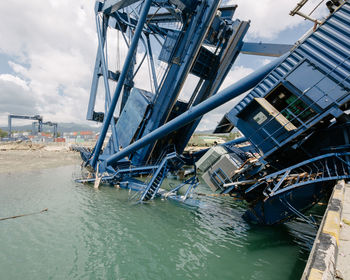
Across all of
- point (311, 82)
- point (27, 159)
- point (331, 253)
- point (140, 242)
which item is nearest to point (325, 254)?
point (331, 253)

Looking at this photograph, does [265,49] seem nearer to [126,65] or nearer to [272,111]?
[272,111]

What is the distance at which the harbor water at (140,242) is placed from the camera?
4695 mm

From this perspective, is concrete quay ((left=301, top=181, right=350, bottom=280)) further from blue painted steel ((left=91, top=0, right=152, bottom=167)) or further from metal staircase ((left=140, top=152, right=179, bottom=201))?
blue painted steel ((left=91, top=0, right=152, bottom=167))

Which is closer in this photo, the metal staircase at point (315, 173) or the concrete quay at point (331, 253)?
the concrete quay at point (331, 253)

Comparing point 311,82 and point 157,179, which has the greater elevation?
point 311,82

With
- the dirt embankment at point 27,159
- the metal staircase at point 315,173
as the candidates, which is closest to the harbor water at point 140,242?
the metal staircase at point 315,173

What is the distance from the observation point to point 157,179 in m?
9.98

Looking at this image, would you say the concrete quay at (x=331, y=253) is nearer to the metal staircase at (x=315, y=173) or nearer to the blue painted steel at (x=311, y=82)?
the metal staircase at (x=315, y=173)

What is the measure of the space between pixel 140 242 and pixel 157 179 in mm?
4228

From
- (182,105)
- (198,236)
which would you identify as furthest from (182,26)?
(198,236)

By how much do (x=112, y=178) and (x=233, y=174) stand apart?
7.96m

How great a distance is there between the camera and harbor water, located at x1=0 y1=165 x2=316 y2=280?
4.70 meters

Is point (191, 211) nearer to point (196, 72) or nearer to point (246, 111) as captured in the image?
point (246, 111)

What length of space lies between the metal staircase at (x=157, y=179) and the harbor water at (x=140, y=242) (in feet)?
1.71
